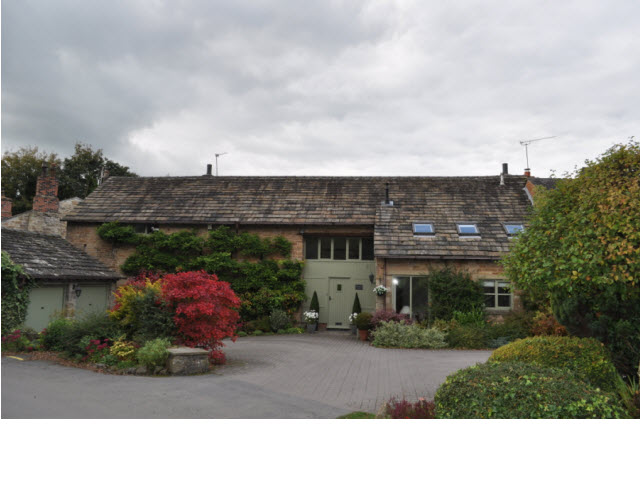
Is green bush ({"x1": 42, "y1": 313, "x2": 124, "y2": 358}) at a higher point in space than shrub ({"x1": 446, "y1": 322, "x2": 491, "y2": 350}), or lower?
higher

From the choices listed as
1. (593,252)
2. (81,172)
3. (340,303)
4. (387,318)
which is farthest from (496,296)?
(81,172)

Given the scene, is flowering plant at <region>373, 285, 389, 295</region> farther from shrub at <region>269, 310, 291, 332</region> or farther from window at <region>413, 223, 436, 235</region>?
shrub at <region>269, 310, 291, 332</region>

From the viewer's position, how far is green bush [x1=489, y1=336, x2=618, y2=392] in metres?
6.20

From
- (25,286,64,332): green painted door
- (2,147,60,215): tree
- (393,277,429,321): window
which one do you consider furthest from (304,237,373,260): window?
(2,147,60,215): tree

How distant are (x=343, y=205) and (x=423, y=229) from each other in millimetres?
3792

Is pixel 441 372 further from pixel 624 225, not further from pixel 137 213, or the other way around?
pixel 137 213

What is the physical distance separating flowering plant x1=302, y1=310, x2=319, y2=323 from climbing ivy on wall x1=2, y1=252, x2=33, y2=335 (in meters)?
9.41

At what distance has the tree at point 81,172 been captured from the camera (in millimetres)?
32906

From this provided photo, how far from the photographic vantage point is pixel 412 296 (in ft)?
53.1

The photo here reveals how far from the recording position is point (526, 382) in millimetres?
4914

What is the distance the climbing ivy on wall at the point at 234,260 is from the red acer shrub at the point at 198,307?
7.48 m

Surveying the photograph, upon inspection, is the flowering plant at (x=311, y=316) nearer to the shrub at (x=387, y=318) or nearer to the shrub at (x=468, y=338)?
the shrub at (x=387, y=318)

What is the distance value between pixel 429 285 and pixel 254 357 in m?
→ 7.49
